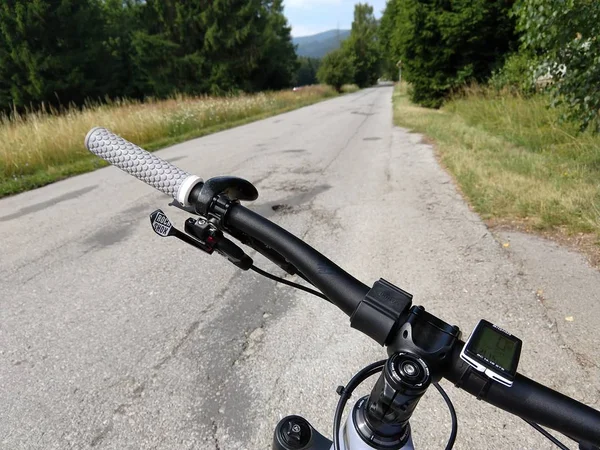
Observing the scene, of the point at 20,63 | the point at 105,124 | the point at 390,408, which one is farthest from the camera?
the point at 20,63

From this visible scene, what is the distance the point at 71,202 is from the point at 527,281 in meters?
5.75

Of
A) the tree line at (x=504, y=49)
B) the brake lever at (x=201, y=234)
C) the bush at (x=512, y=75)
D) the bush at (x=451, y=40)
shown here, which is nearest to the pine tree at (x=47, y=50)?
the bush at (x=451, y=40)

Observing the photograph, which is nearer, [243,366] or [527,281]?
[243,366]

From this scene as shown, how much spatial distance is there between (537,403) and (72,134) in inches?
413

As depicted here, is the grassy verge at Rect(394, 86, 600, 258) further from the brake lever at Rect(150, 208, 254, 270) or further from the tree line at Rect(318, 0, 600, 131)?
the brake lever at Rect(150, 208, 254, 270)

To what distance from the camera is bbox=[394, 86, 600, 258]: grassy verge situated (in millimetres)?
3816

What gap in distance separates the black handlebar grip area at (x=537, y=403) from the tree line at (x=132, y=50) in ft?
90.9

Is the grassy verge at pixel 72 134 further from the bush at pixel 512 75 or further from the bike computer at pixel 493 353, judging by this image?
the bush at pixel 512 75

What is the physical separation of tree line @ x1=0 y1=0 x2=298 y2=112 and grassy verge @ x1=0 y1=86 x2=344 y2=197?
1420cm

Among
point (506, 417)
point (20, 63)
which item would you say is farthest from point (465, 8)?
point (20, 63)

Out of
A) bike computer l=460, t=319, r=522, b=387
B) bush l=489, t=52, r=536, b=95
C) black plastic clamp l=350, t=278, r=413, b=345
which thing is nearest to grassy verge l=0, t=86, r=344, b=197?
black plastic clamp l=350, t=278, r=413, b=345

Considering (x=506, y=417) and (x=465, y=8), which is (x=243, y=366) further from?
(x=465, y=8)

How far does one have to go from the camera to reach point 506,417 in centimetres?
185

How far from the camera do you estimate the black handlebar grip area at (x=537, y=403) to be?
603 mm
